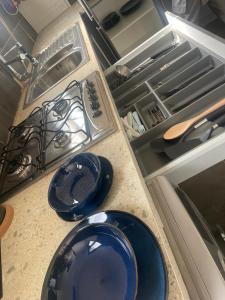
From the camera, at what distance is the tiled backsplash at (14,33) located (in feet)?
5.92

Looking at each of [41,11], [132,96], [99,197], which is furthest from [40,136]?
[41,11]

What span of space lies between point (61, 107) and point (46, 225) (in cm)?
56

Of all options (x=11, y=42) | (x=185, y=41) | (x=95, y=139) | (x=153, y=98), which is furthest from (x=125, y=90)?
(x=11, y=42)

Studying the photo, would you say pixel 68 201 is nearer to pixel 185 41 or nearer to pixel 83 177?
pixel 83 177

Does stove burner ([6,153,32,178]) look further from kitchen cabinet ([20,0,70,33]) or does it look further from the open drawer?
kitchen cabinet ([20,0,70,33])

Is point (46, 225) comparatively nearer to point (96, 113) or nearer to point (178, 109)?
point (96, 113)

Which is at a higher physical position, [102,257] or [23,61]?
[23,61]

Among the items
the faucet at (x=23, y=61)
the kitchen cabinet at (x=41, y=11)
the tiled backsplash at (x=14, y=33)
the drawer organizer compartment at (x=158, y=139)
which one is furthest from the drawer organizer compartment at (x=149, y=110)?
the kitchen cabinet at (x=41, y=11)

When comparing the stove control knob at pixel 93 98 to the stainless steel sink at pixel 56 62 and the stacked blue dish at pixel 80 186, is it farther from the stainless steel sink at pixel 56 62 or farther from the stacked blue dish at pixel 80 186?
the stainless steel sink at pixel 56 62

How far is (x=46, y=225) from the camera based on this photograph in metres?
0.66

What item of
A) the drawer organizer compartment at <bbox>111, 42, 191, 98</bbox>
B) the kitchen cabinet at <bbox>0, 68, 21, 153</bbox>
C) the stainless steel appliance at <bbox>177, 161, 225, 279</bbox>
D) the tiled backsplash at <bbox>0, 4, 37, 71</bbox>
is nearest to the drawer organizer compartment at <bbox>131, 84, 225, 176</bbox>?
the stainless steel appliance at <bbox>177, 161, 225, 279</bbox>

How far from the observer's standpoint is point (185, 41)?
40.0 inches

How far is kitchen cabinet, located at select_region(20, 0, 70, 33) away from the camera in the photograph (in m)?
2.41

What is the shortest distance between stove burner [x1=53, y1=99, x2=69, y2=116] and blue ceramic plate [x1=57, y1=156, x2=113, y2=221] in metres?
0.49
